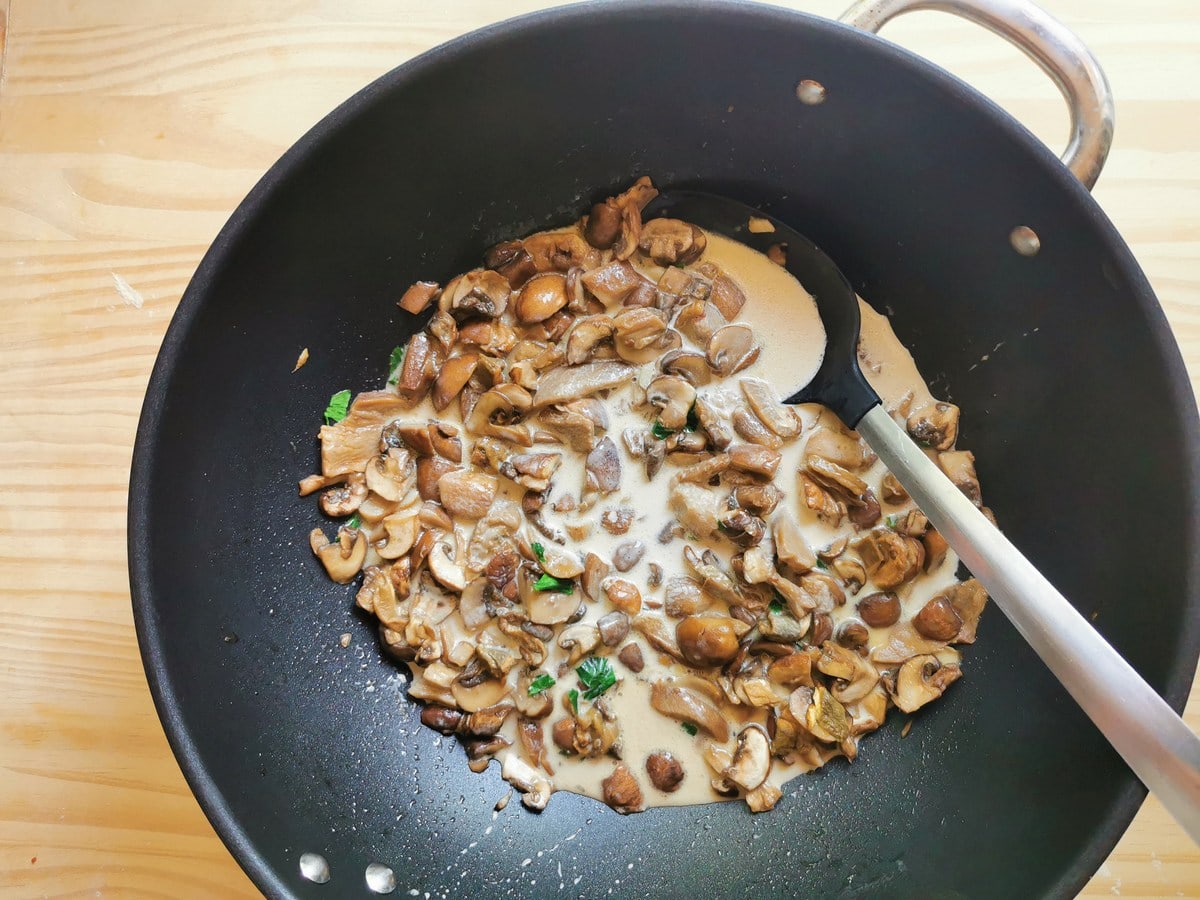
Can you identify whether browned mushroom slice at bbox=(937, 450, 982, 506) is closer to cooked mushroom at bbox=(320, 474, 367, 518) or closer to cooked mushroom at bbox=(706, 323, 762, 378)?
cooked mushroom at bbox=(706, 323, 762, 378)

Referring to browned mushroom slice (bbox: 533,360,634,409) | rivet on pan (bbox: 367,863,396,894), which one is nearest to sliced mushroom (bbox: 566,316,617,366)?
browned mushroom slice (bbox: 533,360,634,409)

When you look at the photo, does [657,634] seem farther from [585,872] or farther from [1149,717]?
[1149,717]

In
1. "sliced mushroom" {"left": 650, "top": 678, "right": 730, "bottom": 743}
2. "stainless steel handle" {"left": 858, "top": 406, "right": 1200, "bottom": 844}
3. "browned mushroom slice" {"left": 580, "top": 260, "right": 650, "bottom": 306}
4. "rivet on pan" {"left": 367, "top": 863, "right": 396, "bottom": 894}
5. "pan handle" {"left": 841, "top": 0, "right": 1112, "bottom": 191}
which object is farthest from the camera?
"browned mushroom slice" {"left": 580, "top": 260, "right": 650, "bottom": 306}

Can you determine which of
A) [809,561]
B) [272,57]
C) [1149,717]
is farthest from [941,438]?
[272,57]

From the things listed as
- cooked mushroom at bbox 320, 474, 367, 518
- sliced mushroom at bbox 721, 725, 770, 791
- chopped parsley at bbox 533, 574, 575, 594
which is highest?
cooked mushroom at bbox 320, 474, 367, 518

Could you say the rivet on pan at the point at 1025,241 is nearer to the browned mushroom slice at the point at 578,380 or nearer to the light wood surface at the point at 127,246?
the light wood surface at the point at 127,246

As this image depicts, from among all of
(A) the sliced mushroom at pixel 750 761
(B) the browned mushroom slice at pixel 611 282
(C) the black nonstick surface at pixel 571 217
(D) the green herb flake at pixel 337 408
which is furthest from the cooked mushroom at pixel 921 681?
(D) the green herb flake at pixel 337 408

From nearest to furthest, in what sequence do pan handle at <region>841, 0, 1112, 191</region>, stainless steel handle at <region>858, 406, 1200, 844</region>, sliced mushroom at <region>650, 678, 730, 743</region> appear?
stainless steel handle at <region>858, 406, 1200, 844</region> → pan handle at <region>841, 0, 1112, 191</region> → sliced mushroom at <region>650, 678, 730, 743</region>
